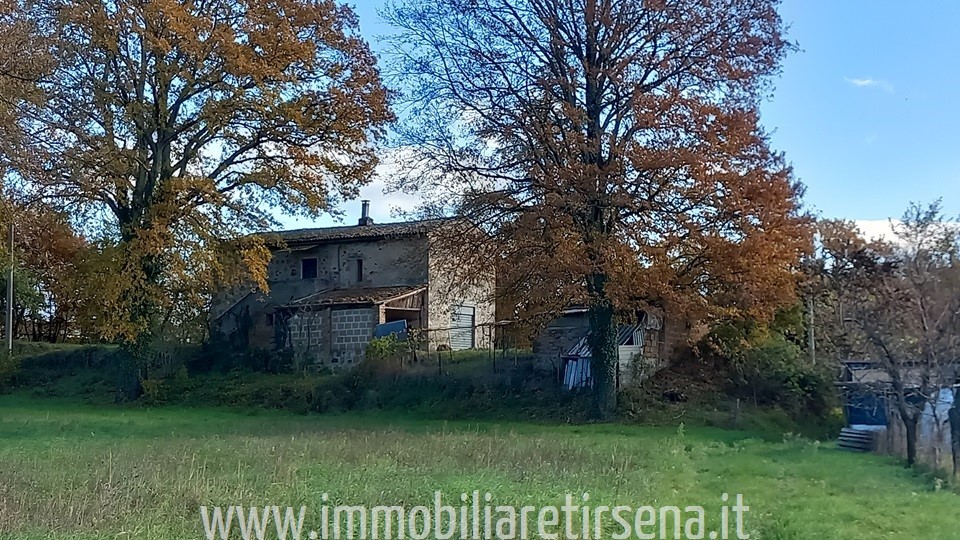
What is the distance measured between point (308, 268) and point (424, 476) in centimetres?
2774

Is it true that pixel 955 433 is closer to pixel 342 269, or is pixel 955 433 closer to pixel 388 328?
pixel 388 328

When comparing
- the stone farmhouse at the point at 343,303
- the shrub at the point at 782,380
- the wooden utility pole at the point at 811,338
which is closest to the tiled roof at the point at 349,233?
the stone farmhouse at the point at 343,303

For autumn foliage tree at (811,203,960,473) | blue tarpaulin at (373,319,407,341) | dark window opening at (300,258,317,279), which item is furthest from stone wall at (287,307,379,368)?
autumn foliage tree at (811,203,960,473)

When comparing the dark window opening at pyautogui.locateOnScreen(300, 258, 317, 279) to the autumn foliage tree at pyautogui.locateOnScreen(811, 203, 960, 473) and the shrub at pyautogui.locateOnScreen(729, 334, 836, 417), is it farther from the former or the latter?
the autumn foliage tree at pyautogui.locateOnScreen(811, 203, 960, 473)

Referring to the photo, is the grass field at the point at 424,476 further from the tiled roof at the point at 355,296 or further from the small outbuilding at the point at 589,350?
the tiled roof at the point at 355,296

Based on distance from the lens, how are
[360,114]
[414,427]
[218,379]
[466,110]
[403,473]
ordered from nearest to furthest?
1. [403,473]
2. [414,427]
3. [466,110]
4. [360,114]
5. [218,379]

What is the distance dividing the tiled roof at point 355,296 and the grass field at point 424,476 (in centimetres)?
1420

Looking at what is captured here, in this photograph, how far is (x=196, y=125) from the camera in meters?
28.5

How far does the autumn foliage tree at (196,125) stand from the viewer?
1035 inches

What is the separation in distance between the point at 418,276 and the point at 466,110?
1335 cm

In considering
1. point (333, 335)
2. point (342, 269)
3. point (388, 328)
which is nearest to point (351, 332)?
point (333, 335)

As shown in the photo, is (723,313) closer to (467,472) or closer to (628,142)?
(628,142)

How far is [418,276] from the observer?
116ft

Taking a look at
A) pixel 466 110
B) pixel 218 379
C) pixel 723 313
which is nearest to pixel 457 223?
pixel 466 110
